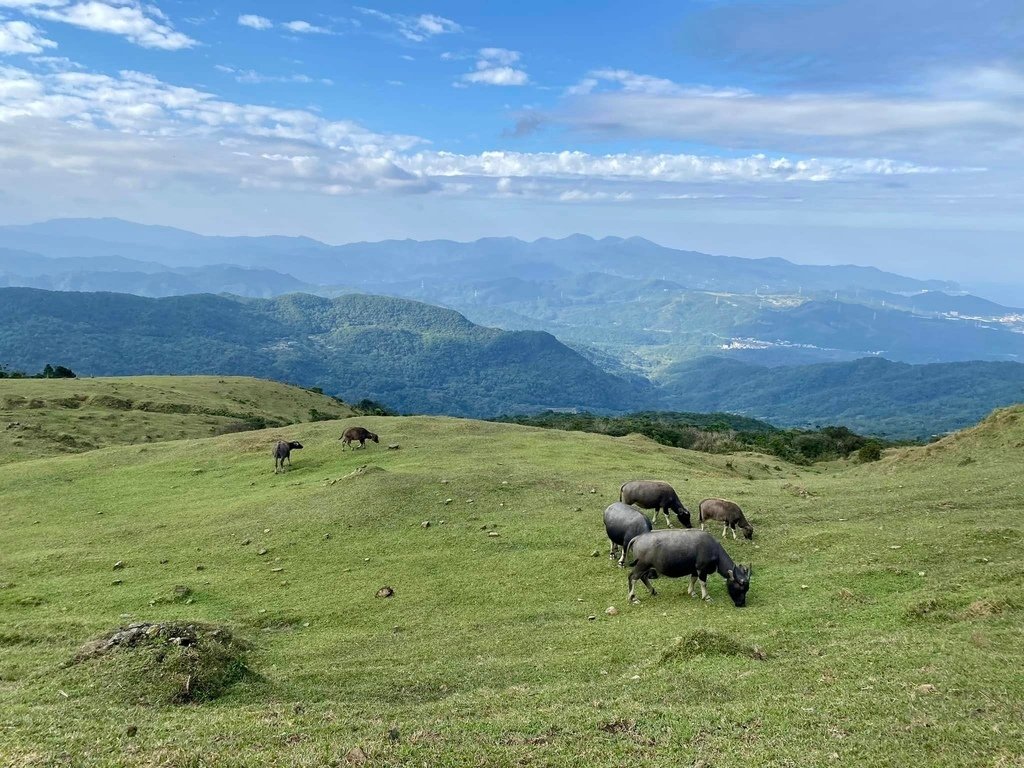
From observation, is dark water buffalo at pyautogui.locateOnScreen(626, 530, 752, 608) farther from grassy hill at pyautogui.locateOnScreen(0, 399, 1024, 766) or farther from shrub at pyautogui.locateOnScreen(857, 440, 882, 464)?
shrub at pyautogui.locateOnScreen(857, 440, 882, 464)

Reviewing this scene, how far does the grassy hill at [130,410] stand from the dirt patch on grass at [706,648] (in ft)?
149

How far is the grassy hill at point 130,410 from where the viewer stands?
153 feet

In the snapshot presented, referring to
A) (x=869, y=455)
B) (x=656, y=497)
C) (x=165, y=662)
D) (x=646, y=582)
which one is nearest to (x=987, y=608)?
(x=646, y=582)

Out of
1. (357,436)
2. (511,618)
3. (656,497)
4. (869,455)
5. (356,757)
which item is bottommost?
(869,455)

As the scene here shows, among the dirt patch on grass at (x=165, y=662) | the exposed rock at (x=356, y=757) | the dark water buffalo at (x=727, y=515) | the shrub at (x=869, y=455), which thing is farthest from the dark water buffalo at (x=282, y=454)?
the shrub at (x=869, y=455)

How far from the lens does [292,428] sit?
46.0 m

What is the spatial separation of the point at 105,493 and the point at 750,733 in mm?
34148

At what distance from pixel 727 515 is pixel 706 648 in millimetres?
9378

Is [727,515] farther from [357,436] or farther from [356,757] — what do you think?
[357,436]

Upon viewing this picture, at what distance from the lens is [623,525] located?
20.2 m

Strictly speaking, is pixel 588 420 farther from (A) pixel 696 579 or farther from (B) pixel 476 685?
(B) pixel 476 685

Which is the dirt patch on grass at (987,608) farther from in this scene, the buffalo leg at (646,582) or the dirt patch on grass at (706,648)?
the buffalo leg at (646,582)

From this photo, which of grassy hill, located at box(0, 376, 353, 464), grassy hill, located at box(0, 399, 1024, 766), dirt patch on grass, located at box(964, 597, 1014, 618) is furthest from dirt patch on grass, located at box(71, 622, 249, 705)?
grassy hill, located at box(0, 376, 353, 464)

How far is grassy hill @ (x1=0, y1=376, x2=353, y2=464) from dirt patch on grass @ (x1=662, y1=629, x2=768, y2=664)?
149 ft
